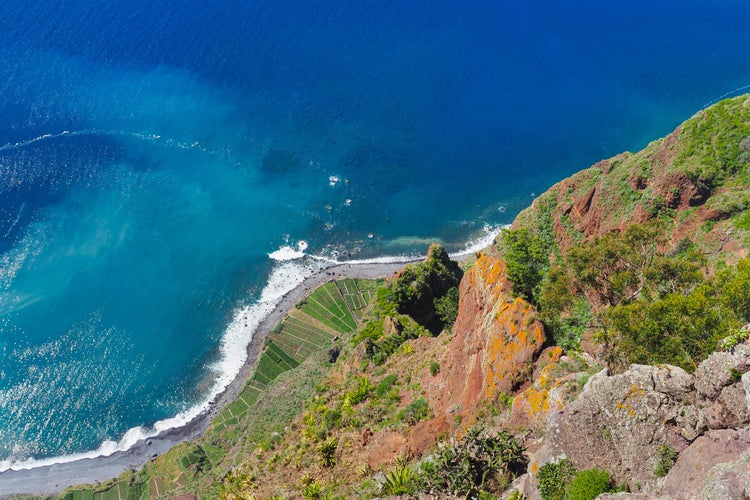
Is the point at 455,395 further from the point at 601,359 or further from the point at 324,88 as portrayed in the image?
the point at 324,88

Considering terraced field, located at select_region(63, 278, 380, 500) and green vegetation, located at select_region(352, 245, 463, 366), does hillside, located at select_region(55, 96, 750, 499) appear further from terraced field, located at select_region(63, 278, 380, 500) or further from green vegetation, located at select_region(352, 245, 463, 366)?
terraced field, located at select_region(63, 278, 380, 500)

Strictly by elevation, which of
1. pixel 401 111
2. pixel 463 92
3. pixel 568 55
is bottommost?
pixel 401 111

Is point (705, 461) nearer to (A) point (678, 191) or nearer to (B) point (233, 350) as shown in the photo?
(A) point (678, 191)

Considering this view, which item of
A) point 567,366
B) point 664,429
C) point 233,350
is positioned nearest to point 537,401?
point 567,366

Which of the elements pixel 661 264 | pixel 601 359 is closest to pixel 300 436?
pixel 601 359

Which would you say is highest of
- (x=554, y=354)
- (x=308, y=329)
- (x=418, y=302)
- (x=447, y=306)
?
(x=447, y=306)

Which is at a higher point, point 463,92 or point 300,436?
point 463,92

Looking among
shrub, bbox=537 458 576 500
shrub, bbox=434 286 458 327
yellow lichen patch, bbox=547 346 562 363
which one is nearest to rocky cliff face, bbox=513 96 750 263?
shrub, bbox=434 286 458 327
